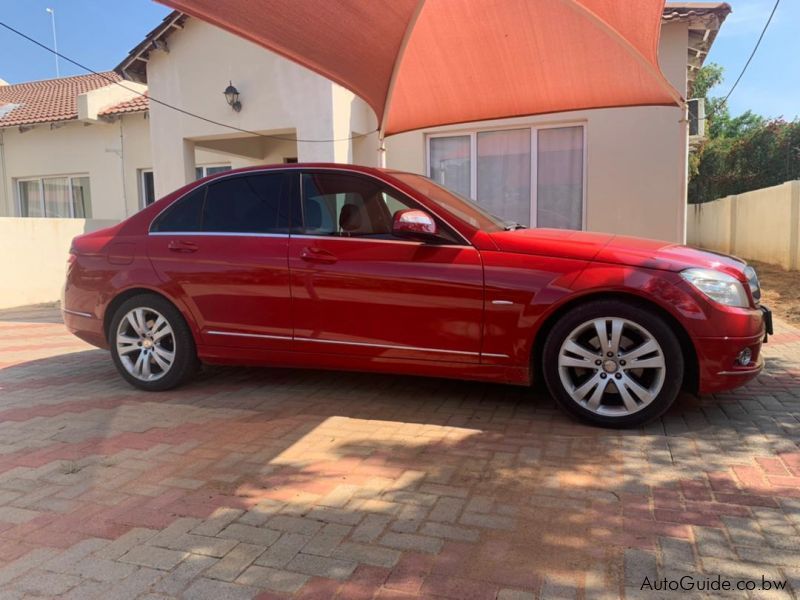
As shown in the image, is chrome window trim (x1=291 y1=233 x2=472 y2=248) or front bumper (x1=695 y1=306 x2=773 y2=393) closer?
front bumper (x1=695 y1=306 x2=773 y2=393)

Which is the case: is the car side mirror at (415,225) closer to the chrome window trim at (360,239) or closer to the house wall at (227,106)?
the chrome window trim at (360,239)

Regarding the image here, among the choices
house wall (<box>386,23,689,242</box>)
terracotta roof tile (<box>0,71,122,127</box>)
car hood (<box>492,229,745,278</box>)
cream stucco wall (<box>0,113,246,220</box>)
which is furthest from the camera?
terracotta roof tile (<box>0,71,122,127</box>)

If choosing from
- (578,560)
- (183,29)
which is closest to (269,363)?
(578,560)

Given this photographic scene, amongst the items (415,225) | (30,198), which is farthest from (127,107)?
(415,225)

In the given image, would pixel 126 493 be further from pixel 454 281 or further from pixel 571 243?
pixel 571 243

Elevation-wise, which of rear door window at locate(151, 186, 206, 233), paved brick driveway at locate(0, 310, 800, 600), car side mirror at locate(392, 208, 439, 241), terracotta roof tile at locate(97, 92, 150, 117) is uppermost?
terracotta roof tile at locate(97, 92, 150, 117)

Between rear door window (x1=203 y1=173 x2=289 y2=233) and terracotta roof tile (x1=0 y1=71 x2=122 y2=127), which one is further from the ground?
terracotta roof tile (x1=0 y1=71 x2=122 y2=127)

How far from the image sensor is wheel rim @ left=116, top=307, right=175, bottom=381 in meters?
4.93

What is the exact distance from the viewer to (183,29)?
10414mm

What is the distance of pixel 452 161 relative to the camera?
378 inches

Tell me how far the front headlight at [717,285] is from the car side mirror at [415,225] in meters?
1.62

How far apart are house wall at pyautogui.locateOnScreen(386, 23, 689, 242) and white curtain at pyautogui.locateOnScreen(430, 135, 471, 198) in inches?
39.3

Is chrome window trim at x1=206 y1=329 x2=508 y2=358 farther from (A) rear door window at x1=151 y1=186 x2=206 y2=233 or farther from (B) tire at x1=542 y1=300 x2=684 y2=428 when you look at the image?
(A) rear door window at x1=151 y1=186 x2=206 y2=233

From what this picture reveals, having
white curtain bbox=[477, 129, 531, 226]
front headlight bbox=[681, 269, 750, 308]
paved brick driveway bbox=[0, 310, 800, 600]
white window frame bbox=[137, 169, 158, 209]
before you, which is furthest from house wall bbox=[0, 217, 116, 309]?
front headlight bbox=[681, 269, 750, 308]
